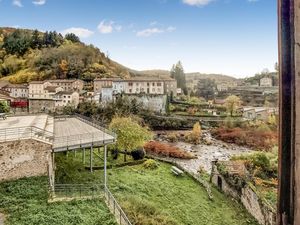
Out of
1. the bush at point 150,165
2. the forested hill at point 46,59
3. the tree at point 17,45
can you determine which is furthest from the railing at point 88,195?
the tree at point 17,45

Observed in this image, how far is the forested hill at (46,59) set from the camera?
76625 millimetres

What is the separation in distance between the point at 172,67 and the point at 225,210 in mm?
67447

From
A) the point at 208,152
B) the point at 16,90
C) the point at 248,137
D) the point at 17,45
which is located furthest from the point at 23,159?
the point at 17,45

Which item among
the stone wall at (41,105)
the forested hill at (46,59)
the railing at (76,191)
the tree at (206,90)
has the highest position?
the forested hill at (46,59)

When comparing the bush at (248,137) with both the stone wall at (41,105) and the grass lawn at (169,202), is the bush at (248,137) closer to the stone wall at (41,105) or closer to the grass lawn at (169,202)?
the grass lawn at (169,202)

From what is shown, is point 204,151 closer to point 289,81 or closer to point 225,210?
point 225,210

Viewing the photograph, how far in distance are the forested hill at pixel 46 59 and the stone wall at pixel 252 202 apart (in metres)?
61.6

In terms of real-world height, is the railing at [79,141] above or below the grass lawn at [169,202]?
above

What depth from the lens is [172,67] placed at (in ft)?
263

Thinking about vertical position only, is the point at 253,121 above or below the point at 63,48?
below

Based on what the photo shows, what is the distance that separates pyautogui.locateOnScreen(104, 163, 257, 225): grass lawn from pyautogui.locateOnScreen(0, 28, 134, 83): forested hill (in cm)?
6013

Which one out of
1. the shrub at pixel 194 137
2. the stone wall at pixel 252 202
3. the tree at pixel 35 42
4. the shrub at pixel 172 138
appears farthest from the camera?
the tree at pixel 35 42

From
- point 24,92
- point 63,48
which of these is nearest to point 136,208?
point 24,92

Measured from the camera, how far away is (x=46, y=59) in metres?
Result: 81.2
